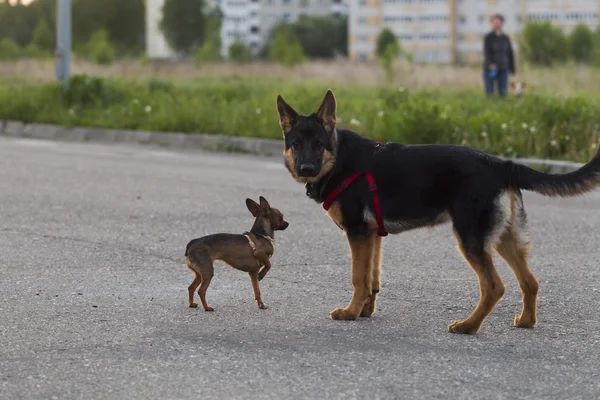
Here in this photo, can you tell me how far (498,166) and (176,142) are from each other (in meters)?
12.3

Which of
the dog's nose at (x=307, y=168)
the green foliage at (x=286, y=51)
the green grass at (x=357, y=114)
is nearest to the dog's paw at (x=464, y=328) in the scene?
the dog's nose at (x=307, y=168)

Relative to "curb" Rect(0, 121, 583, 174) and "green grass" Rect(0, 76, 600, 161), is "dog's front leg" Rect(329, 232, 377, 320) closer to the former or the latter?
"curb" Rect(0, 121, 583, 174)

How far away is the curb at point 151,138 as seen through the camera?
54.6ft

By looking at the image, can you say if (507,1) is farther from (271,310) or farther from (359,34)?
(271,310)

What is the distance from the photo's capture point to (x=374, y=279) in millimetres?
6344

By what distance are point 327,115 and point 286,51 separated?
7423 centimetres

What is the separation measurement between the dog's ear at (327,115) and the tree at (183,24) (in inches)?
4584

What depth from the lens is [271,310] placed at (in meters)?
6.30

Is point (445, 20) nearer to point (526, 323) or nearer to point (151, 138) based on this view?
point (151, 138)

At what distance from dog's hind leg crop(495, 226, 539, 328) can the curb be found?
25.5ft

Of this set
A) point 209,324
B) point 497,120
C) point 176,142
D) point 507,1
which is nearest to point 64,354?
point 209,324

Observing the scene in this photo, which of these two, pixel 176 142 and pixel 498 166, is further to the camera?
pixel 176 142

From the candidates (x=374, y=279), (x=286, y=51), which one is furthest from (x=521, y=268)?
(x=286, y=51)

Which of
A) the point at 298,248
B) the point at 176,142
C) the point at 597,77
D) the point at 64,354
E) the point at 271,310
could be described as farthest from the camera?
the point at 597,77
